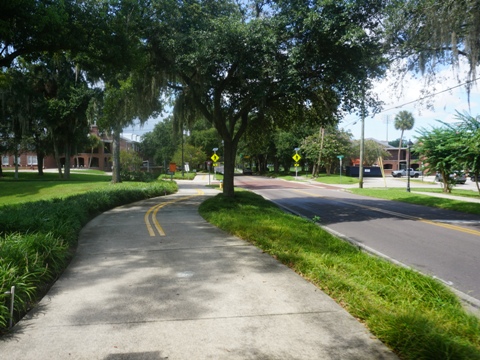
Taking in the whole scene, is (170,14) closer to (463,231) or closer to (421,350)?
(463,231)

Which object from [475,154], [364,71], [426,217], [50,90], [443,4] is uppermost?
[50,90]

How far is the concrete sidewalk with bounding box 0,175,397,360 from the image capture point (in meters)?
3.57

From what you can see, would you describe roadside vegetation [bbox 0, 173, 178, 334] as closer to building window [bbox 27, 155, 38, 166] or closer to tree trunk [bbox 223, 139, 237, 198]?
tree trunk [bbox 223, 139, 237, 198]

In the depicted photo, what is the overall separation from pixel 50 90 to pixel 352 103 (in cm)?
3382

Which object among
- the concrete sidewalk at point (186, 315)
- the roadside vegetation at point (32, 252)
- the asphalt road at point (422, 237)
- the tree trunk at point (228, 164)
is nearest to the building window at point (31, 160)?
the tree trunk at point (228, 164)

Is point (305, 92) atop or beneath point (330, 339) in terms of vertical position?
atop

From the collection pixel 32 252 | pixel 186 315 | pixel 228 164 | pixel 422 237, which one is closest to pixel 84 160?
pixel 228 164

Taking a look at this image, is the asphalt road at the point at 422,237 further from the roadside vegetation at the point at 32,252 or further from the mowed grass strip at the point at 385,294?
the roadside vegetation at the point at 32,252

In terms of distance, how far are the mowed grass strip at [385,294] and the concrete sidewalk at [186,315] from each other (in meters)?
0.19

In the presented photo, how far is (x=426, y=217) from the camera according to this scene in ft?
47.0

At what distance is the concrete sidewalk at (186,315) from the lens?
3.57 metres

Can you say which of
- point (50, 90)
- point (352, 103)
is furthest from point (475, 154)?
point (50, 90)

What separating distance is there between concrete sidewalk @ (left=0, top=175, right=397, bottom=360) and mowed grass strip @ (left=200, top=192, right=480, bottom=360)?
7.3 inches

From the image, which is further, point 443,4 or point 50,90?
point 50,90
